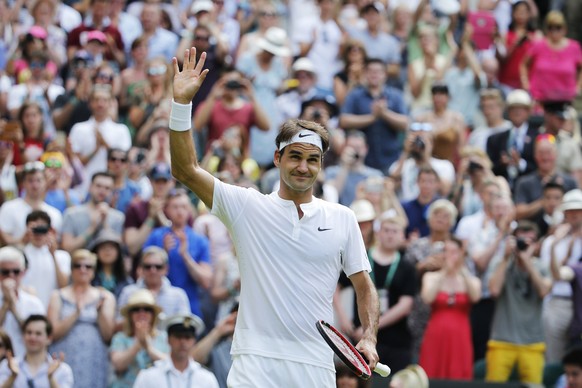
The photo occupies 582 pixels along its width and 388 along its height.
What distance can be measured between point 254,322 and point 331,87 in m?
11.3

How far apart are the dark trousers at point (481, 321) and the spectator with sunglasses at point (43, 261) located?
3.90m

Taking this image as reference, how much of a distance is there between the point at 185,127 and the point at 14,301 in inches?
212

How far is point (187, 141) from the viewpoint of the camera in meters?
7.36

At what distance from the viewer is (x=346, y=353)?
7.18 m

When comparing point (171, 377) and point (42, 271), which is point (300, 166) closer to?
point (171, 377)

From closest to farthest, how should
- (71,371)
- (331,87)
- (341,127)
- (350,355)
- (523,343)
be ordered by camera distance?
1. (350,355)
2. (71,371)
3. (523,343)
4. (341,127)
5. (331,87)

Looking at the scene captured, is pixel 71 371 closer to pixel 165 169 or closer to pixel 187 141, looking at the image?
pixel 165 169

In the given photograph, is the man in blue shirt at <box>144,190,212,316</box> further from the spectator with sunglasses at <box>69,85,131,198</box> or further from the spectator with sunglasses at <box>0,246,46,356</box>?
the spectator with sunglasses at <box>69,85,131,198</box>

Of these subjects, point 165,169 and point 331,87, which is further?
point 331,87

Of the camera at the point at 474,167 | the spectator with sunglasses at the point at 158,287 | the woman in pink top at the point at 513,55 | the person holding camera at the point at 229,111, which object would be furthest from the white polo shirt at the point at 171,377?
the woman in pink top at the point at 513,55

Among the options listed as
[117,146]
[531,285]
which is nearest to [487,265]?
[531,285]

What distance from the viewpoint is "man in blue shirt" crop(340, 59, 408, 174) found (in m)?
16.9

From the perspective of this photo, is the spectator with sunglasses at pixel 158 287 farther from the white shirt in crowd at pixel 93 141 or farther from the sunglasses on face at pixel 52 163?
the white shirt in crowd at pixel 93 141

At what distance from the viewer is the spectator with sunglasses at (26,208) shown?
44.5 feet
